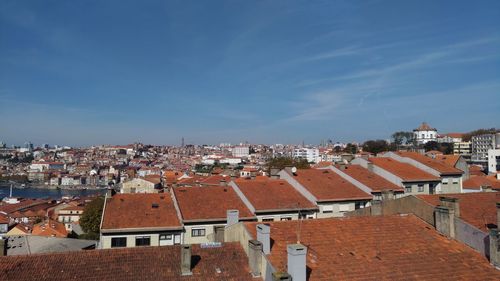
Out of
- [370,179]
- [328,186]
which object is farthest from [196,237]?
[370,179]

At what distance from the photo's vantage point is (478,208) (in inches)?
739

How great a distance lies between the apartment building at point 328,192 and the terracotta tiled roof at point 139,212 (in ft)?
31.7

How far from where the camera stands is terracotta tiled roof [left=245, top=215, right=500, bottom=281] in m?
14.1

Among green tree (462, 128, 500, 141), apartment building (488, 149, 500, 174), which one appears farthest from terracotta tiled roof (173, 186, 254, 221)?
green tree (462, 128, 500, 141)

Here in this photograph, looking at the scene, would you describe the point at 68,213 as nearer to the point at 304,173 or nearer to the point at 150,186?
the point at 150,186

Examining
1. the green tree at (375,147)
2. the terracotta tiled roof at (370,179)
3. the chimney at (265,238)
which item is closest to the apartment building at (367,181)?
the terracotta tiled roof at (370,179)

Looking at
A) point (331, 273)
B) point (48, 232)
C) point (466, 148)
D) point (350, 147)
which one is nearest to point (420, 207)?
point (331, 273)

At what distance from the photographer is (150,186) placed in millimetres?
94000

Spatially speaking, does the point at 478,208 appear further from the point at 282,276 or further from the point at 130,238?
the point at 130,238

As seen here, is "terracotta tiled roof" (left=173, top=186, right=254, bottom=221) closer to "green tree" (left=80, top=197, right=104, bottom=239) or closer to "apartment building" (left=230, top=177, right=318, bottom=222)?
"apartment building" (left=230, top=177, right=318, bottom=222)

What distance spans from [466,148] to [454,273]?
533ft

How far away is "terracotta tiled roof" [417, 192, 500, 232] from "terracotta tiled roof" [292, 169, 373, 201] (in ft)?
33.2

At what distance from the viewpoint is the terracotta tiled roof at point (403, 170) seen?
35.4 m

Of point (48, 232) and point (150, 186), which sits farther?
point (150, 186)
